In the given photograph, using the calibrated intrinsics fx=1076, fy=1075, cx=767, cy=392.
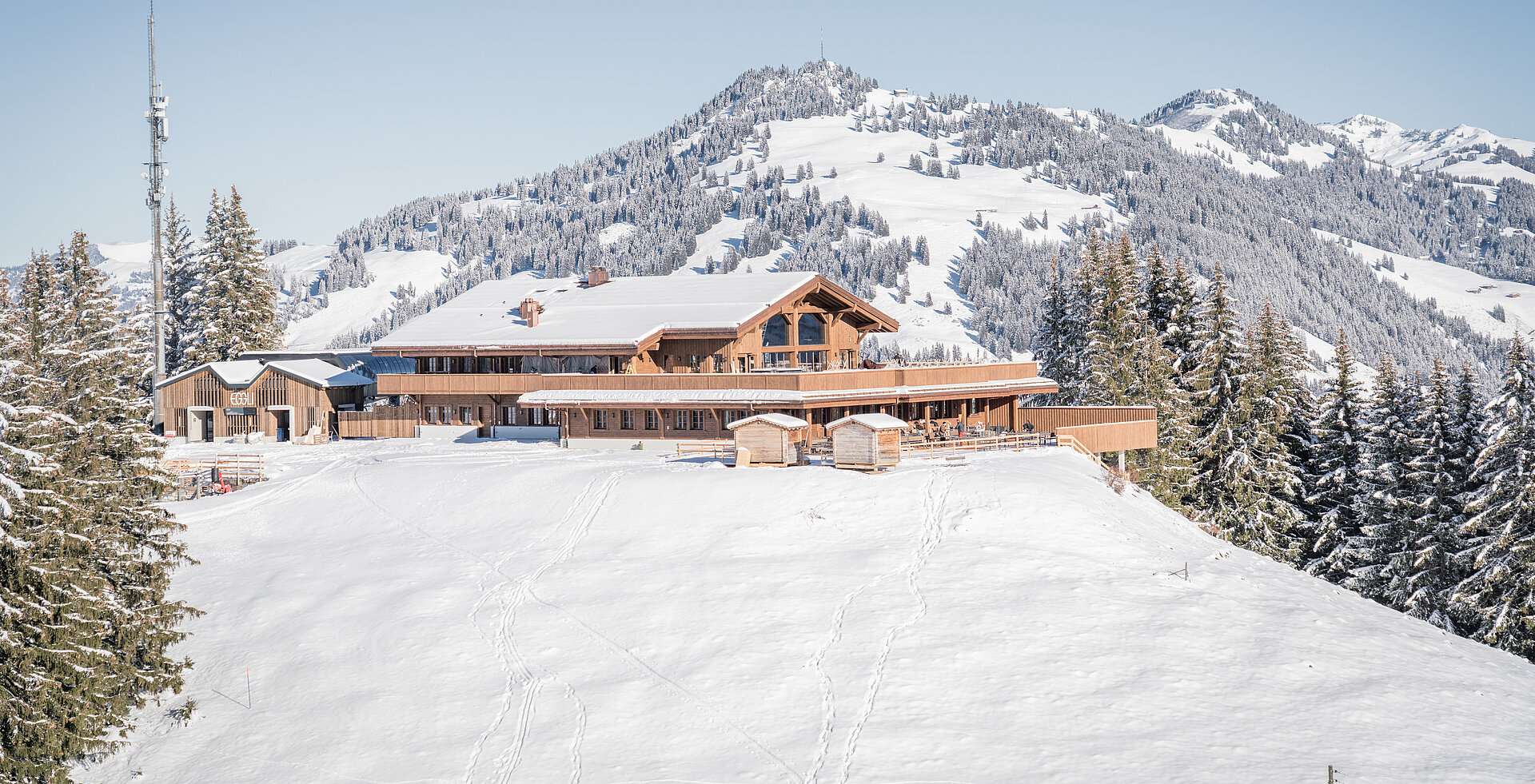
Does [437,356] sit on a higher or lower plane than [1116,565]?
higher

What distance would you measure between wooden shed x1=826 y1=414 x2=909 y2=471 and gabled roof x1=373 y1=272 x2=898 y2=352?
12615 millimetres

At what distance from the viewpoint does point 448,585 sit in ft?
96.0

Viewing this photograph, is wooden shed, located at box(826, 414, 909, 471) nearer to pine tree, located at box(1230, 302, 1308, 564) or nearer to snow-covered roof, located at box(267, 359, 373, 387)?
pine tree, located at box(1230, 302, 1308, 564)

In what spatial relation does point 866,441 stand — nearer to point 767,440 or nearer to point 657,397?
point 767,440

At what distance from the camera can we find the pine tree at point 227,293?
210ft

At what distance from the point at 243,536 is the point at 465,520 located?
7.82 m

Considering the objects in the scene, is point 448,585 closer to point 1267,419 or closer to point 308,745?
point 308,745

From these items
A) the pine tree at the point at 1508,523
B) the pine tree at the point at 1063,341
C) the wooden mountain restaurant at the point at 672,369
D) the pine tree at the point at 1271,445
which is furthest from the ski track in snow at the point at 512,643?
the pine tree at the point at 1508,523

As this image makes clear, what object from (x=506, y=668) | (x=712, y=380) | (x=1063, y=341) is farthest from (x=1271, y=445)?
(x=506, y=668)

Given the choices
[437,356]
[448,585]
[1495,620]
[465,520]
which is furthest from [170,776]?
[1495,620]

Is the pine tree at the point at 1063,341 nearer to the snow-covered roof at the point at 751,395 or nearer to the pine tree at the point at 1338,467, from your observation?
the snow-covered roof at the point at 751,395

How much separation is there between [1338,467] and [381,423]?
4559 cm

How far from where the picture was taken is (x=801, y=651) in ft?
79.6

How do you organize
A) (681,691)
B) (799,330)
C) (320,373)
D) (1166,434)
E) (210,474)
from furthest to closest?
(320,373)
(799,330)
(1166,434)
(210,474)
(681,691)
